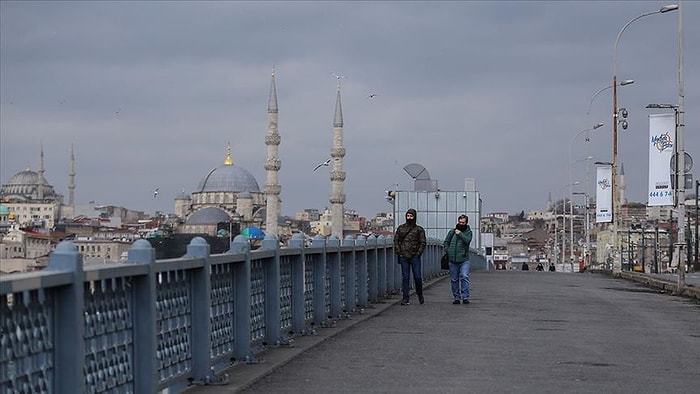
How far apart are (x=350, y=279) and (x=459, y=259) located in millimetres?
4135

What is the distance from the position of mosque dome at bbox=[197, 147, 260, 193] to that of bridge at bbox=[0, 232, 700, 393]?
177m

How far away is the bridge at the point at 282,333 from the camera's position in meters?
6.32

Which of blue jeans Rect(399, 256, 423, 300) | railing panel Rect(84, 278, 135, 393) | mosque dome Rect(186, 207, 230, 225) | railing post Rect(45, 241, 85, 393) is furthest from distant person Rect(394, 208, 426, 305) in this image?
mosque dome Rect(186, 207, 230, 225)

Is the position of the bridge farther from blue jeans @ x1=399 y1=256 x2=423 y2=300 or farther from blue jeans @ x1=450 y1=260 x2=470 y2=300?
blue jeans @ x1=450 y1=260 x2=470 y2=300

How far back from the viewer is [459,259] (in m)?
21.6

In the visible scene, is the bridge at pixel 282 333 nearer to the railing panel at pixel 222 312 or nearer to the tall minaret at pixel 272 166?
the railing panel at pixel 222 312

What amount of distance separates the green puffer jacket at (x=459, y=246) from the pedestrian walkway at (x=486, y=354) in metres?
1.60

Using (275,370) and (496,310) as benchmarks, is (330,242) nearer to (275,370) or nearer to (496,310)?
(496,310)

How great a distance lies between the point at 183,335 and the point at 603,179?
42791 millimetres

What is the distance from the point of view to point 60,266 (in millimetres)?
6316

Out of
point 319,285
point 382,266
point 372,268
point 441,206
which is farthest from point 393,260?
point 441,206

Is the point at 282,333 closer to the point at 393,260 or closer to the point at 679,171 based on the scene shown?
the point at 393,260

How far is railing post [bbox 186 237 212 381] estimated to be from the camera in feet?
30.4

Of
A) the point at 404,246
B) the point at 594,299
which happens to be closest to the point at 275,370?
the point at 404,246
